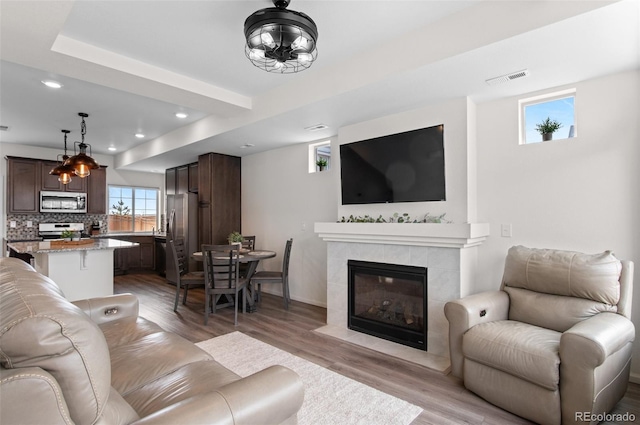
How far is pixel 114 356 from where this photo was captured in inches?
75.8

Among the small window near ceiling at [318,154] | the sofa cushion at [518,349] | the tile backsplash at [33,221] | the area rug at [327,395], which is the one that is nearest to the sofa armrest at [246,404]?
the area rug at [327,395]

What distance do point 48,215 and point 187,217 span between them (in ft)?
10.6

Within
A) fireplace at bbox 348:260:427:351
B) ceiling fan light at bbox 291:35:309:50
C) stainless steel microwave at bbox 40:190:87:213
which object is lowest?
fireplace at bbox 348:260:427:351

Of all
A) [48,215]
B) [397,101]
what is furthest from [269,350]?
[48,215]

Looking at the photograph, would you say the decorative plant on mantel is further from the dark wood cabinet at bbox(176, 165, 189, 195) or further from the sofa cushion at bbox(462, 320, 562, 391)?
the dark wood cabinet at bbox(176, 165, 189, 195)

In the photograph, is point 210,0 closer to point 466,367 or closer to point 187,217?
point 466,367

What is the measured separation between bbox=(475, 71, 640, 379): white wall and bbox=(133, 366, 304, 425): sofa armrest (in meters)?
2.66

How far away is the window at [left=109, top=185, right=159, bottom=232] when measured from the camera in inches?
315

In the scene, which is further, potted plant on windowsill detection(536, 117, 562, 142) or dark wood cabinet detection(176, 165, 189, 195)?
dark wood cabinet detection(176, 165, 189, 195)

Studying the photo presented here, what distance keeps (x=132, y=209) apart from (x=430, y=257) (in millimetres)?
7560

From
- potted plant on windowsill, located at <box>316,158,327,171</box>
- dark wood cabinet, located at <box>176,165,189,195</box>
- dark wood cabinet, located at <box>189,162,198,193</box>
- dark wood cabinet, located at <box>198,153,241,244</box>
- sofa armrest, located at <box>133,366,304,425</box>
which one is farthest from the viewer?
dark wood cabinet, located at <box>176,165,189,195</box>

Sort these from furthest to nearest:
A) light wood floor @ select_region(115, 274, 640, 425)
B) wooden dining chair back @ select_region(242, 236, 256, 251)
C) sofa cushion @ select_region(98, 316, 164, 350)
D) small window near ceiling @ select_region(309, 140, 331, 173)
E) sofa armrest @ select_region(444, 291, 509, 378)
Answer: wooden dining chair back @ select_region(242, 236, 256, 251) → small window near ceiling @ select_region(309, 140, 331, 173) → sofa armrest @ select_region(444, 291, 509, 378) → light wood floor @ select_region(115, 274, 640, 425) → sofa cushion @ select_region(98, 316, 164, 350)

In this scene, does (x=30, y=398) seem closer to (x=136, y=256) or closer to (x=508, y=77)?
(x=508, y=77)

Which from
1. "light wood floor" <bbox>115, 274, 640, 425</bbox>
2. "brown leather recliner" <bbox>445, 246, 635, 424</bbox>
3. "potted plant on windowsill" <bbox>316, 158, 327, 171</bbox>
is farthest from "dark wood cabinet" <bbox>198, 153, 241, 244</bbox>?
"brown leather recliner" <bbox>445, 246, 635, 424</bbox>
